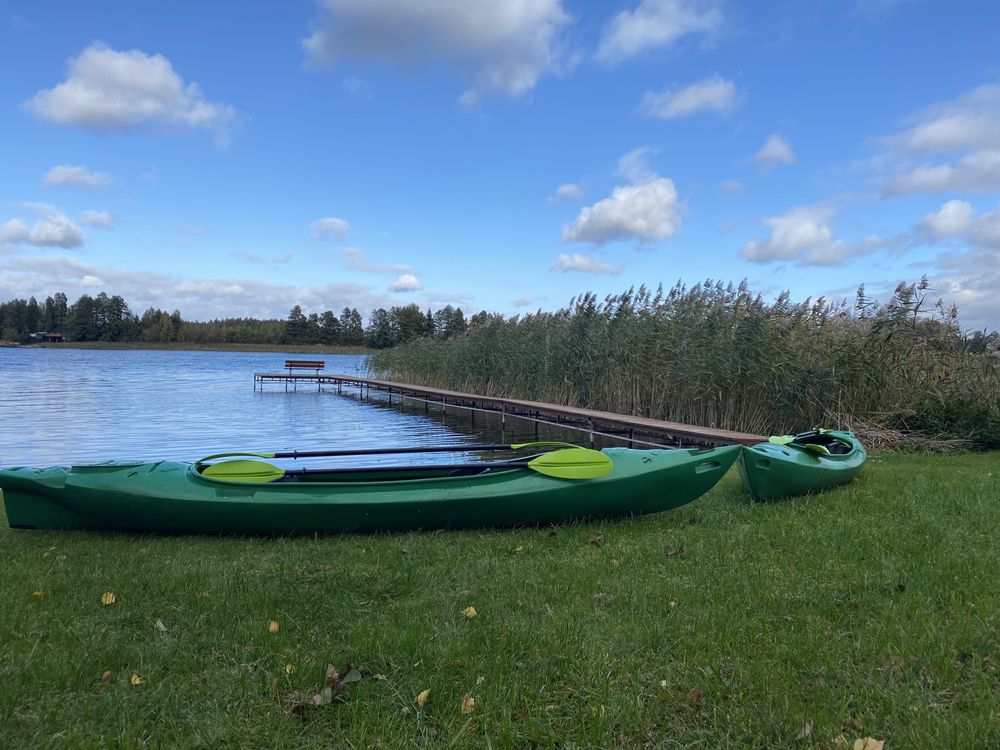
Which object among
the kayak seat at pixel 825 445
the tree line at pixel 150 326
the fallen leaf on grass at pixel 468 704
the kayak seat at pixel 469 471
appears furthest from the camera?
the tree line at pixel 150 326

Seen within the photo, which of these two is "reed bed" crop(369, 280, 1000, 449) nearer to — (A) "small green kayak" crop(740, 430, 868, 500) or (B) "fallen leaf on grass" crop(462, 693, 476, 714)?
(A) "small green kayak" crop(740, 430, 868, 500)

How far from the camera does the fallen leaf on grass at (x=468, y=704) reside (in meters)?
2.45

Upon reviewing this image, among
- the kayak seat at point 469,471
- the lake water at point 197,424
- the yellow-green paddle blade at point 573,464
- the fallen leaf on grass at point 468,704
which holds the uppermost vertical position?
the yellow-green paddle blade at point 573,464

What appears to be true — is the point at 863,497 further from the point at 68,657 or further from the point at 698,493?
the point at 68,657

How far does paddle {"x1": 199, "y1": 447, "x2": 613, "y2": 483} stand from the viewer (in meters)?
5.20

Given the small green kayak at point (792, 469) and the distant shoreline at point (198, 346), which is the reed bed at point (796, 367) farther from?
the distant shoreline at point (198, 346)

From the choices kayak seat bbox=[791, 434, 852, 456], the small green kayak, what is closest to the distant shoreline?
kayak seat bbox=[791, 434, 852, 456]

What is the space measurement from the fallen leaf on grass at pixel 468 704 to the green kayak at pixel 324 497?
8.31 ft

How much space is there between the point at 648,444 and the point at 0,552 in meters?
8.46

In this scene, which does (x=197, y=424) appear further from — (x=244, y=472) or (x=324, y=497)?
(x=324, y=497)

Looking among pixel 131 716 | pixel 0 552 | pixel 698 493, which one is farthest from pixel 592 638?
pixel 0 552

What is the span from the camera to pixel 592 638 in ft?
9.77

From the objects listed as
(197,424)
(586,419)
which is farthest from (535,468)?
(197,424)

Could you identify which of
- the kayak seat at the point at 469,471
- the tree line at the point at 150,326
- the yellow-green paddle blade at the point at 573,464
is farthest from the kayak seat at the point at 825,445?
the tree line at the point at 150,326
